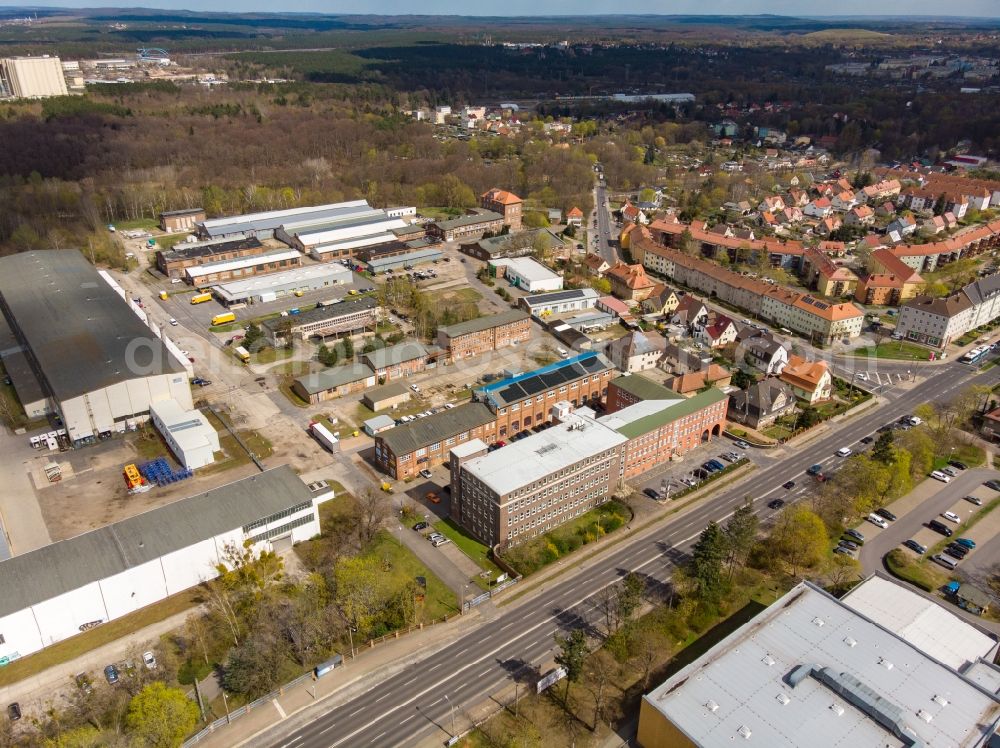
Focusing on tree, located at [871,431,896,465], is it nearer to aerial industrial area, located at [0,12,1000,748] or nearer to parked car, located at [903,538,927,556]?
aerial industrial area, located at [0,12,1000,748]

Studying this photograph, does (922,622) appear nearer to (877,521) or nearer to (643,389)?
(877,521)

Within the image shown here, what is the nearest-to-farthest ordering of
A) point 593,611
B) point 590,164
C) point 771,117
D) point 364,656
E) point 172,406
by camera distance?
point 364,656
point 593,611
point 172,406
point 590,164
point 771,117

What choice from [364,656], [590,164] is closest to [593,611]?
[364,656]

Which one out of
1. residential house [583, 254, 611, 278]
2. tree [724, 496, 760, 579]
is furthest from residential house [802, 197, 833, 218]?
tree [724, 496, 760, 579]

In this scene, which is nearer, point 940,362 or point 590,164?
point 940,362

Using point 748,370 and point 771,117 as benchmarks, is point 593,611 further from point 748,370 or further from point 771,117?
point 771,117

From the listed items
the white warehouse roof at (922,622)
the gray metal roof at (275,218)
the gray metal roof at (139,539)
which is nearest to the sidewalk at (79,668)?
the gray metal roof at (139,539)

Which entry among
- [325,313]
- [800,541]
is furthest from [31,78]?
[800,541]

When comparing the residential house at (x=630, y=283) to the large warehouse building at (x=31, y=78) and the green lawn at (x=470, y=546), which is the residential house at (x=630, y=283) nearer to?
the green lawn at (x=470, y=546)
